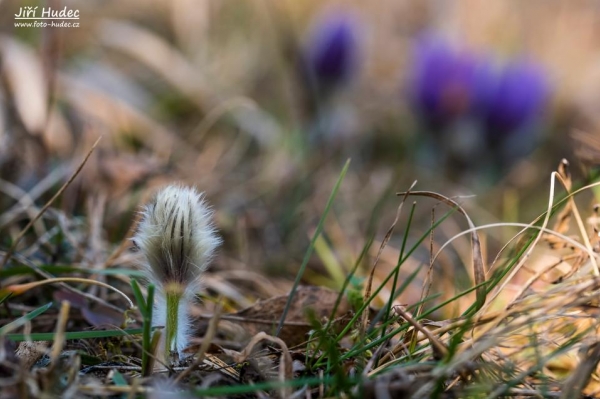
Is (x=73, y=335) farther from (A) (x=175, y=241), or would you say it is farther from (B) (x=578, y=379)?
(B) (x=578, y=379)

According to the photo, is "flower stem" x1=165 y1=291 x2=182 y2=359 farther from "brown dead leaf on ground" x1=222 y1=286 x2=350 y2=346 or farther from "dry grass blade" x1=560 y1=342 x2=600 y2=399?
"dry grass blade" x1=560 y1=342 x2=600 y2=399

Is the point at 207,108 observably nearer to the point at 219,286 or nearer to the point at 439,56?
the point at 439,56

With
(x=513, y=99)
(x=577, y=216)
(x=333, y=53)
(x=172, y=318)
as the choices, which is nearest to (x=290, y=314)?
(x=172, y=318)

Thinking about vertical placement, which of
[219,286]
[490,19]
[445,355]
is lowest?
[445,355]

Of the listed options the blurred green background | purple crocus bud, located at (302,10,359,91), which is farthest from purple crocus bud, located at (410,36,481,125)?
purple crocus bud, located at (302,10,359,91)

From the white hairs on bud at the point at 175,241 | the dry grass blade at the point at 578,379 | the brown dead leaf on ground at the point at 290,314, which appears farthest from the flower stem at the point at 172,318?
the dry grass blade at the point at 578,379

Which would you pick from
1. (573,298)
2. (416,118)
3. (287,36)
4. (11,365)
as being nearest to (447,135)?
(416,118)
